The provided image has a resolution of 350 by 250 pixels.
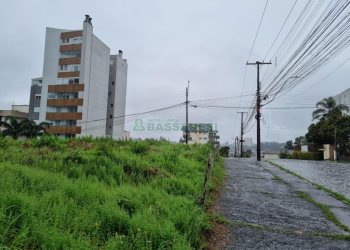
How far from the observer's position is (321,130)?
1622 inches

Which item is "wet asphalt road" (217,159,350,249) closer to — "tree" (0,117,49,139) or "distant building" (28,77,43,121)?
"tree" (0,117,49,139)

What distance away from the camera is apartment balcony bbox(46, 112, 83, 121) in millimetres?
48469

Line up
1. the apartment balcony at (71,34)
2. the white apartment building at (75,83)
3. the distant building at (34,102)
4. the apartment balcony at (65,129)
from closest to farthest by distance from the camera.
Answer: the apartment balcony at (65,129) < the white apartment building at (75,83) < the apartment balcony at (71,34) < the distant building at (34,102)

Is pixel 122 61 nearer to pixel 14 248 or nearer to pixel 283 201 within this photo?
pixel 283 201

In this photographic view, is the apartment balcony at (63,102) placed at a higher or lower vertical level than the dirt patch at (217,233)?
higher

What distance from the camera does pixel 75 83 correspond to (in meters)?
49.4

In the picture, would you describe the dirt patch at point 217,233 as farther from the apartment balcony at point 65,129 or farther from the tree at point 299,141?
the tree at point 299,141

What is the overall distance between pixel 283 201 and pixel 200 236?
419cm

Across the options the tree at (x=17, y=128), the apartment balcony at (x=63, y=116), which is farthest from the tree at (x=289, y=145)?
the tree at (x=17, y=128)

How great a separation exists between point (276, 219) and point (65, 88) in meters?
48.4

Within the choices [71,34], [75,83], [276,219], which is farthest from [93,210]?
[71,34]

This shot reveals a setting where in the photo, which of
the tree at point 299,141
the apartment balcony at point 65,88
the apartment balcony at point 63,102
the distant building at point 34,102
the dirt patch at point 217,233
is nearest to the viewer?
the dirt patch at point 217,233

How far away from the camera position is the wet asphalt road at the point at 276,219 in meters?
5.01

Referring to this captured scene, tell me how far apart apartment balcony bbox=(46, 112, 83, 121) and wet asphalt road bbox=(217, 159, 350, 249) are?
138 feet
